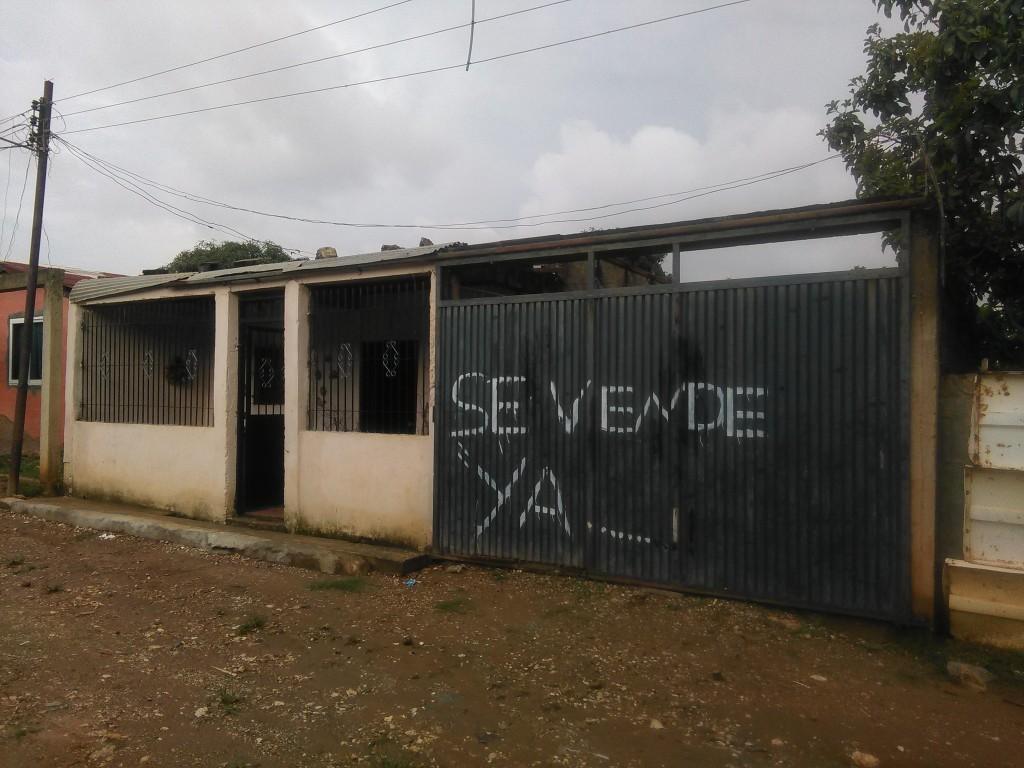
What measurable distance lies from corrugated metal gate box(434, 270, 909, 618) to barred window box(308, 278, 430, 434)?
84cm

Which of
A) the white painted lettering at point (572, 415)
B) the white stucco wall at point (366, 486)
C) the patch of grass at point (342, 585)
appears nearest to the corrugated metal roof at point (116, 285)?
the white stucco wall at point (366, 486)

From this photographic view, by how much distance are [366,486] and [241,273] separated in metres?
3.04

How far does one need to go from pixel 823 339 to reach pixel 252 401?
22.0 ft

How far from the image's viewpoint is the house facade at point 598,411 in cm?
502

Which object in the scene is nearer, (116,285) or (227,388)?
(227,388)

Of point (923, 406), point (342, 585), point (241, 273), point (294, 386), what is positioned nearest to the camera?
point (923, 406)

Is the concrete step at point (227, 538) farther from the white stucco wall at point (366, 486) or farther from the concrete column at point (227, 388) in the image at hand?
the concrete column at point (227, 388)

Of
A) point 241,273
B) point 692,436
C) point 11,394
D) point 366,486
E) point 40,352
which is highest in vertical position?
point 241,273

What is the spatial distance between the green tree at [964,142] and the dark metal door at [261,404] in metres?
6.69

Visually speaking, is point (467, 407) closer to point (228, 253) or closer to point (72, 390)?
point (72, 390)

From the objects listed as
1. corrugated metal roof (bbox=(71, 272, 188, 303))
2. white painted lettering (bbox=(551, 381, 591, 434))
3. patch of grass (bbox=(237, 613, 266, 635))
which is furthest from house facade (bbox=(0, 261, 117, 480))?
white painted lettering (bbox=(551, 381, 591, 434))

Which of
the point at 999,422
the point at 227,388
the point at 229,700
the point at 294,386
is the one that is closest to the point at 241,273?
the point at 227,388

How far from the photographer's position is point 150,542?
802cm

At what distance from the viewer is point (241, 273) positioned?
8555mm
